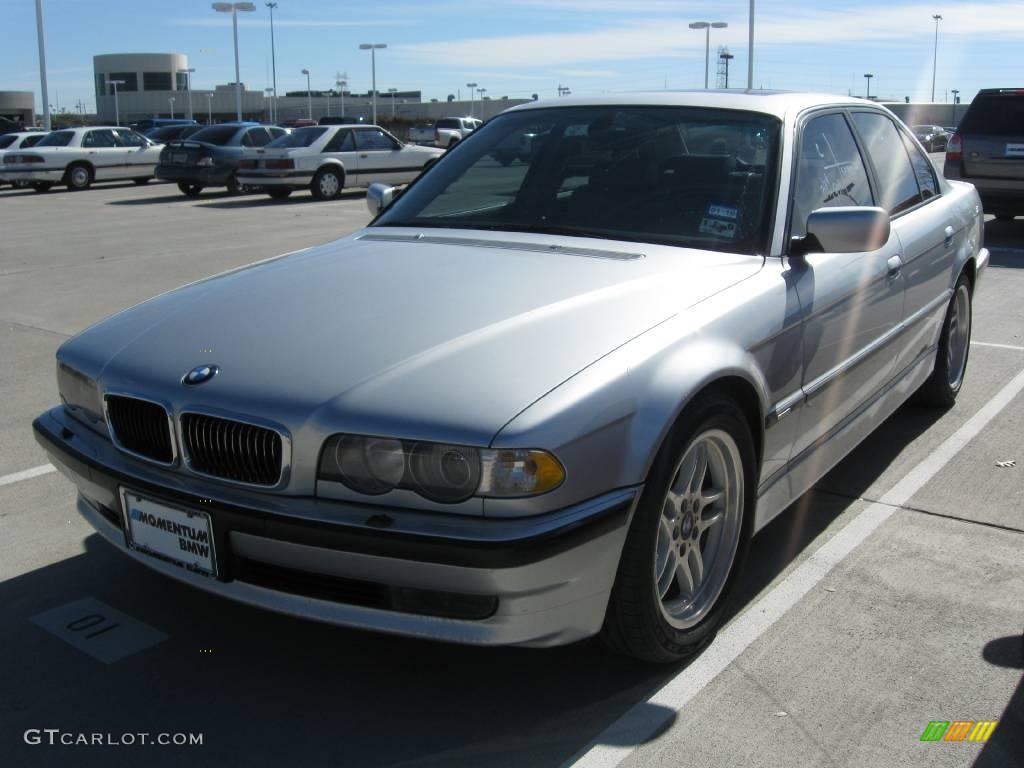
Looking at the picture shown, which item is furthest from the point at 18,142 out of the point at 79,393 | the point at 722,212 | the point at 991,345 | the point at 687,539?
the point at 687,539

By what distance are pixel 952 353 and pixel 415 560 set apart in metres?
4.18

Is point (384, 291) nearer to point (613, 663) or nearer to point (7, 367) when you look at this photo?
point (613, 663)

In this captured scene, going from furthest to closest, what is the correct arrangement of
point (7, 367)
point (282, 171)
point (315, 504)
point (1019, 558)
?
1. point (282, 171)
2. point (7, 367)
3. point (1019, 558)
4. point (315, 504)

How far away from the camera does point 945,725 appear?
280cm

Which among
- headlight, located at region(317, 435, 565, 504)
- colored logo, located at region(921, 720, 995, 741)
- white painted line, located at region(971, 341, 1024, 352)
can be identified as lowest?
colored logo, located at region(921, 720, 995, 741)

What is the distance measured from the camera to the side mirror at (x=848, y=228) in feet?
11.4

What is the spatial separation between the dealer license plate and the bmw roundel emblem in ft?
1.06

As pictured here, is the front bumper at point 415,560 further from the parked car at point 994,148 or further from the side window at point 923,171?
the parked car at point 994,148

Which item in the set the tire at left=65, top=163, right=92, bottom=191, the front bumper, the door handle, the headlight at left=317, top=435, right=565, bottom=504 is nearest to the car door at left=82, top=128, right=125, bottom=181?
the tire at left=65, top=163, right=92, bottom=191

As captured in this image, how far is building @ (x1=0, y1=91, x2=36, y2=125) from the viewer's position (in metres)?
88.8

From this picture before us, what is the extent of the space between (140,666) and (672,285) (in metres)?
1.89

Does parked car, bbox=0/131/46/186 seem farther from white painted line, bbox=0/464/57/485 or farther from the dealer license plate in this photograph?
the dealer license plate

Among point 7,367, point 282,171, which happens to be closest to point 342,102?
point 282,171

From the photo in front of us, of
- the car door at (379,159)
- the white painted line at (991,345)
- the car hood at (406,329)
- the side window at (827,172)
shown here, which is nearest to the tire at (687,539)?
the car hood at (406,329)
